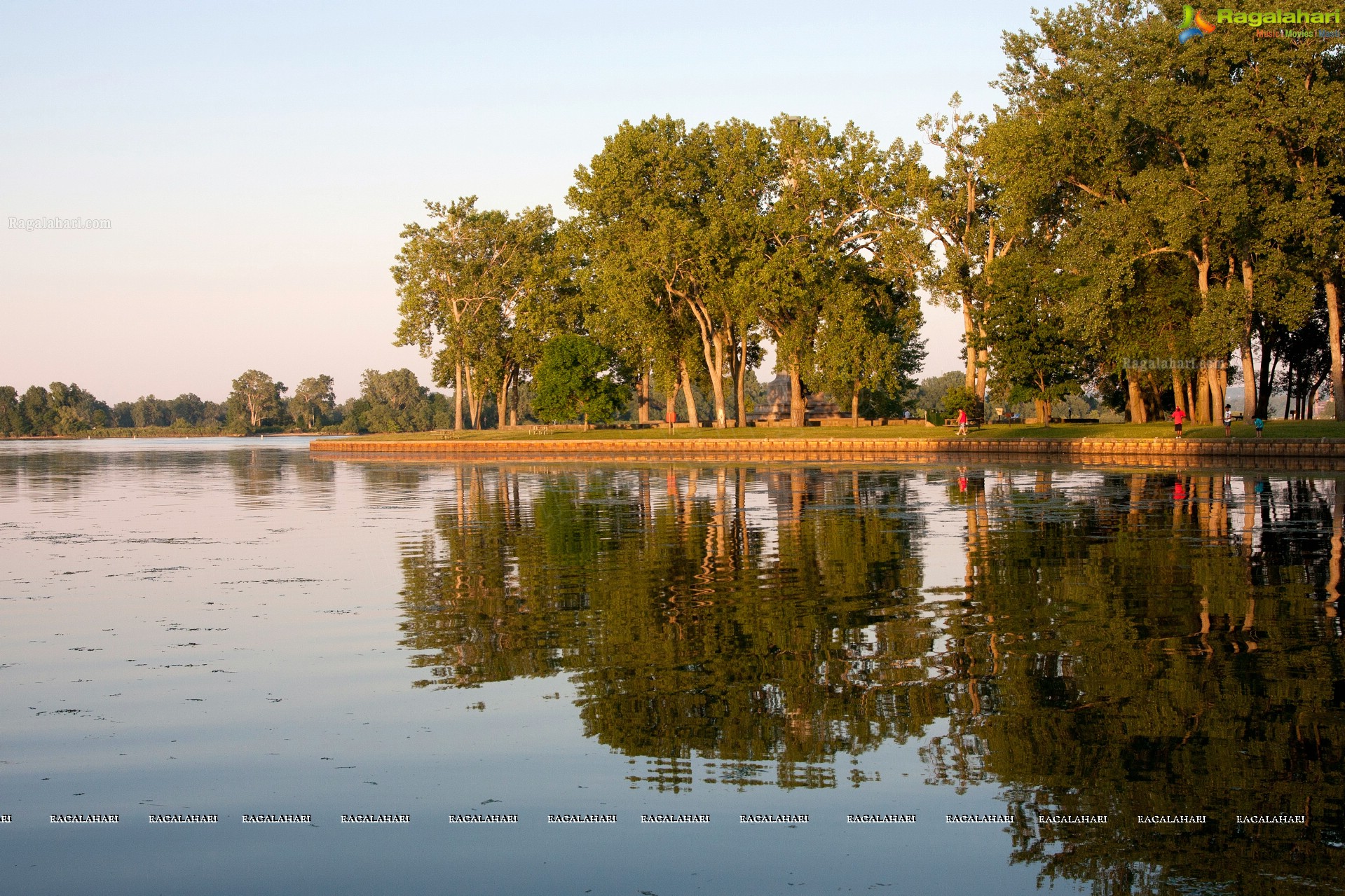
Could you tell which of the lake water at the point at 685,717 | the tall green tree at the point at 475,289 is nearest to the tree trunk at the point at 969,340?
the tall green tree at the point at 475,289

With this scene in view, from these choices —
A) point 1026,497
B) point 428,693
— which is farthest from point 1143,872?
point 1026,497

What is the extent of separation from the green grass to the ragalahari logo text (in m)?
18.2

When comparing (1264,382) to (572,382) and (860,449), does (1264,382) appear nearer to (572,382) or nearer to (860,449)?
(860,449)

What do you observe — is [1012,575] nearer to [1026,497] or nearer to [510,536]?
[510,536]

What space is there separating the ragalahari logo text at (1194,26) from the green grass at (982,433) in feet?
59.8

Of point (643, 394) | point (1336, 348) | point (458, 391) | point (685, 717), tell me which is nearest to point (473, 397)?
point (458, 391)

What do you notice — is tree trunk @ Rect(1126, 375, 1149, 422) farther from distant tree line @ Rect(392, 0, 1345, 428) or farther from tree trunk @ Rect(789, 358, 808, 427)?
tree trunk @ Rect(789, 358, 808, 427)

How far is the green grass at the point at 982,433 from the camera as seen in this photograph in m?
53.7

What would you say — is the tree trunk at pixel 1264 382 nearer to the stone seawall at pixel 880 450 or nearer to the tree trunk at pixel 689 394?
the stone seawall at pixel 880 450

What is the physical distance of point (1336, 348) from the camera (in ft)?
186

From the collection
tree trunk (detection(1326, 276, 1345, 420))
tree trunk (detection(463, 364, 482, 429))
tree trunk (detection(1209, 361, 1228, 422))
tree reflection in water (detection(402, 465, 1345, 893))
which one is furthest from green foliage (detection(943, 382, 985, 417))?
tree reflection in water (detection(402, 465, 1345, 893))

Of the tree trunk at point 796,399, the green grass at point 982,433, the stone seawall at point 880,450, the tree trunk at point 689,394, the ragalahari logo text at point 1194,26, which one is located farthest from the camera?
the tree trunk at point 689,394

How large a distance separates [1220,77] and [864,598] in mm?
48957

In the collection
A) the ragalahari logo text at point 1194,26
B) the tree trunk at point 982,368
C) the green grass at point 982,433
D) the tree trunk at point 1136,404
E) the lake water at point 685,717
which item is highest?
Result: the ragalahari logo text at point 1194,26
